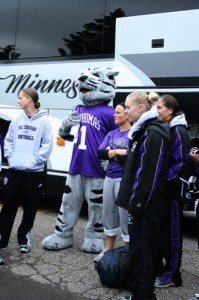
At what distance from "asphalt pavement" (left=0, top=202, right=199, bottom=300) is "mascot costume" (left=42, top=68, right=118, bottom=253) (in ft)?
0.72

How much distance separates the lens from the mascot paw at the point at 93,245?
4535 mm

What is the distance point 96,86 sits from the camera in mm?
4492

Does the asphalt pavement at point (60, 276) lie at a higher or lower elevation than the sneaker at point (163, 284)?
lower

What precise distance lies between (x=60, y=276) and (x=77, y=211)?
0.91 m

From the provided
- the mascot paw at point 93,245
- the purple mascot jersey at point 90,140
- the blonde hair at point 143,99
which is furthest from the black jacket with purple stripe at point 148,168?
the mascot paw at point 93,245

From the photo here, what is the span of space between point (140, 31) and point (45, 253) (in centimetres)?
300

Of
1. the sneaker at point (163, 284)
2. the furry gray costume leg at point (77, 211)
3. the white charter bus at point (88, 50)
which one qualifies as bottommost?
the sneaker at point (163, 284)

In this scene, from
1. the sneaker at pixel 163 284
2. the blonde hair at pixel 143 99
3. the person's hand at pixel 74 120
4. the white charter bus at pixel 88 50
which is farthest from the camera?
the white charter bus at pixel 88 50

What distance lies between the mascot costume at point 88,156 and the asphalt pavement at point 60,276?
22cm

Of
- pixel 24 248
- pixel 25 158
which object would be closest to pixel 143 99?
pixel 25 158

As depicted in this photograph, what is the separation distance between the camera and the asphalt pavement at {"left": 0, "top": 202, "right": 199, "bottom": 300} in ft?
11.5

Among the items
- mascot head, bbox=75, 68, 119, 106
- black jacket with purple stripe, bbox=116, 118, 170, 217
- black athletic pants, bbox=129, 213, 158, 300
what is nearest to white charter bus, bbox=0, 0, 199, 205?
mascot head, bbox=75, 68, 119, 106

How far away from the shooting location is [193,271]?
13.6ft

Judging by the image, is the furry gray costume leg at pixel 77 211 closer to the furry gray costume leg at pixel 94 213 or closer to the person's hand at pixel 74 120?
the furry gray costume leg at pixel 94 213
